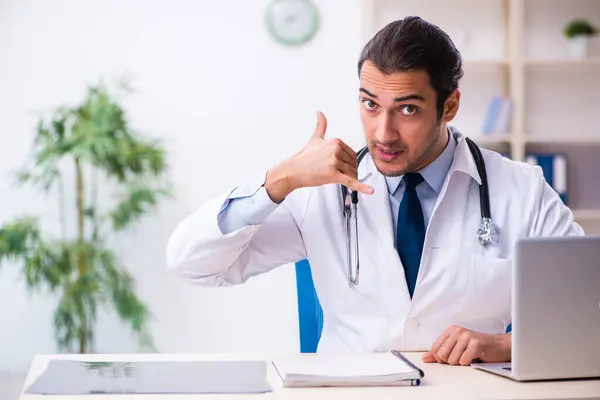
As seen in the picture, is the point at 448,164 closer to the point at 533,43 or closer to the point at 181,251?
the point at 181,251

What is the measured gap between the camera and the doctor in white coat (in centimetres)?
190

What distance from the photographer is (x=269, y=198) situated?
1854mm

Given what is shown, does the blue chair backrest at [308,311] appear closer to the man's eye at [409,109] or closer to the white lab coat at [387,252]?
the white lab coat at [387,252]

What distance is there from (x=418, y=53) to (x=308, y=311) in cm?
64

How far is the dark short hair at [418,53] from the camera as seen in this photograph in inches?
76.1

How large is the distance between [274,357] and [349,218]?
0.41 meters

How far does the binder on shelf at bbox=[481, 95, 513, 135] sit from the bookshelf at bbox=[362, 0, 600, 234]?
30 millimetres

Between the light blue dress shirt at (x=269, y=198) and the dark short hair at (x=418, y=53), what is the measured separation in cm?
12

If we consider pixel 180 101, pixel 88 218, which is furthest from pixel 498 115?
pixel 88 218

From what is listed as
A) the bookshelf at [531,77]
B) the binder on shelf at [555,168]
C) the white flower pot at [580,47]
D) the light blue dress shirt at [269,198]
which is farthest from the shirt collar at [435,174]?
the white flower pot at [580,47]

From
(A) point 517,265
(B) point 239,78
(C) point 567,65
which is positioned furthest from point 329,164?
(C) point 567,65

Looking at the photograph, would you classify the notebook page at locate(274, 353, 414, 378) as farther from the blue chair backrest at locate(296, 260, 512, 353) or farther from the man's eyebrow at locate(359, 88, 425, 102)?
the man's eyebrow at locate(359, 88, 425, 102)

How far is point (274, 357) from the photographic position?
1.73 metres

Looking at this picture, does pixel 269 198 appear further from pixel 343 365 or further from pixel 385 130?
pixel 343 365
